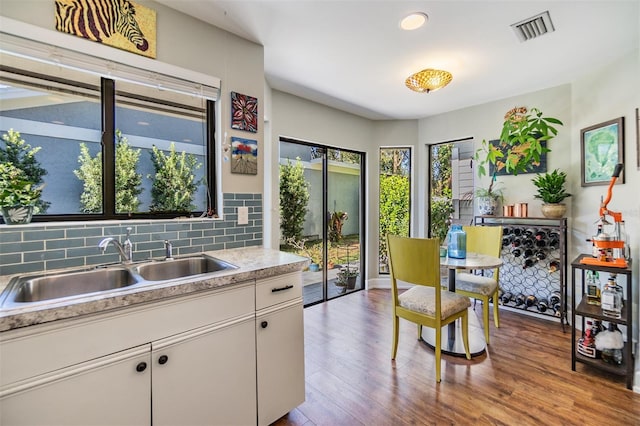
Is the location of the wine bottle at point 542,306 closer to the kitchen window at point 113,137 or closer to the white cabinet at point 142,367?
the white cabinet at point 142,367

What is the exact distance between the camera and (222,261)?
1655 mm

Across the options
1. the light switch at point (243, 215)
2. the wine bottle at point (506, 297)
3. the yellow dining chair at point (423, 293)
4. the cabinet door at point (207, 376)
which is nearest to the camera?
the cabinet door at point (207, 376)

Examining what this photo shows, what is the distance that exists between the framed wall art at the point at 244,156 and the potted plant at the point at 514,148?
268cm

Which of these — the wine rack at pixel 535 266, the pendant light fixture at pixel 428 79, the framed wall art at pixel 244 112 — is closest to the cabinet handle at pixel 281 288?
the framed wall art at pixel 244 112

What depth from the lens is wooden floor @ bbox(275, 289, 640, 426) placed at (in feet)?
5.45

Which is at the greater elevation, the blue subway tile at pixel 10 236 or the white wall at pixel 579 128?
the white wall at pixel 579 128

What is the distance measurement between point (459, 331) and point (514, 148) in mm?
2175

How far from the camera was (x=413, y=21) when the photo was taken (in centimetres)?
192

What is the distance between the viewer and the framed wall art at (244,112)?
6.82 ft

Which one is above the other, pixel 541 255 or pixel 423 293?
pixel 541 255

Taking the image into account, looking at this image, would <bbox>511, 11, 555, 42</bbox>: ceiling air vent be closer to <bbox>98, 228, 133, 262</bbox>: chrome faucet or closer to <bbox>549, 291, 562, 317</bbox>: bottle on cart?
<bbox>549, 291, 562, 317</bbox>: bottle on cart

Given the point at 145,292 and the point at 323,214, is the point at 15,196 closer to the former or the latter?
the point at 145,292

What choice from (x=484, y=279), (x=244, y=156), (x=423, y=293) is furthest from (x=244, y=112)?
(x=484, y=279)

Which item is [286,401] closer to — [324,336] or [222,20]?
[324,336]
